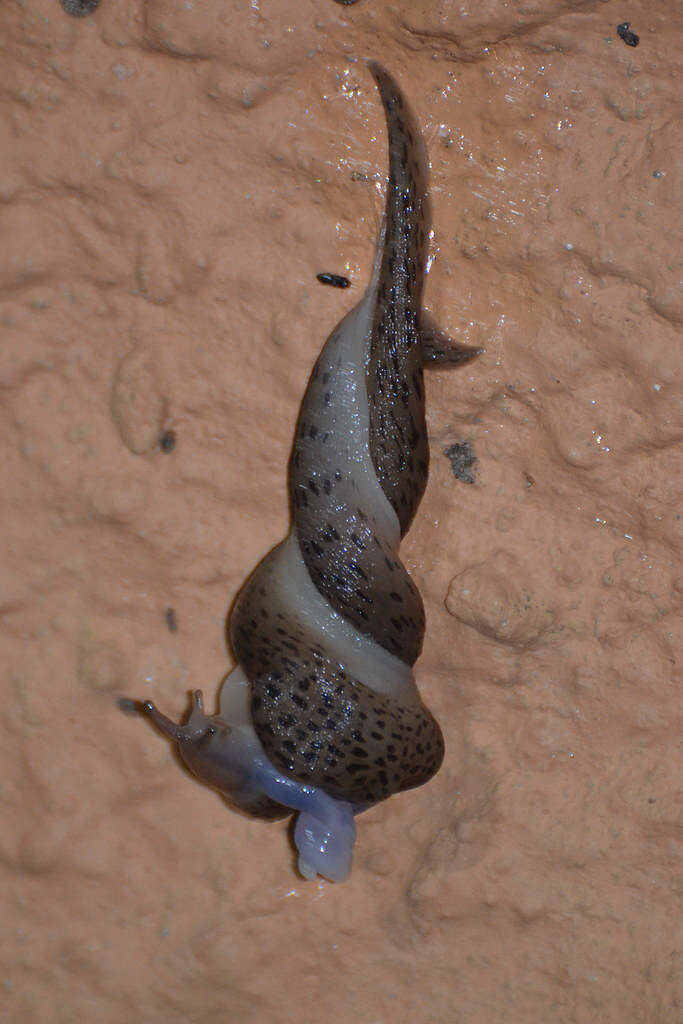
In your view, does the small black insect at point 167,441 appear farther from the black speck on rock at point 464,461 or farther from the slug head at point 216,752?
the black speck on rock at point 464,461

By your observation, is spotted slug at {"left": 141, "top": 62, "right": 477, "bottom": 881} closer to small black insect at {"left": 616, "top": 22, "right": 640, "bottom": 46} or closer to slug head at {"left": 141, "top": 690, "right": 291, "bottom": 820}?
slug head at {"left": 141, "top": 690, "right": 291, "bottom": 820}

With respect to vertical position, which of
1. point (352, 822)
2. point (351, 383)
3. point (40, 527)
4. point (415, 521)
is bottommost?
point (352, 822)

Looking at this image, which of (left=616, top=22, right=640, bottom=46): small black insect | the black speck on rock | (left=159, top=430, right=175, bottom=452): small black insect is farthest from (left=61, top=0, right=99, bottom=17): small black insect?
the black speck on rock

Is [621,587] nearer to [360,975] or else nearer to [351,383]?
[351,383]

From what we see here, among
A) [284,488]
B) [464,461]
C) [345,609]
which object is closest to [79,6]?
[284,488]

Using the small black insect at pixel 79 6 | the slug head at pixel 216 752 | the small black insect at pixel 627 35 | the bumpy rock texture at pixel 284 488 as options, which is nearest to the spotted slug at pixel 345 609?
the slug head at pixel 216 752

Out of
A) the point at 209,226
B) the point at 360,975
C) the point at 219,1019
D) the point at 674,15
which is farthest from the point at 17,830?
the point at 674,15
